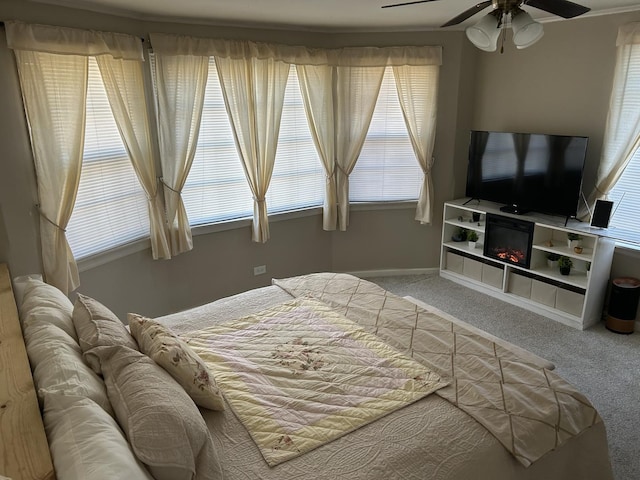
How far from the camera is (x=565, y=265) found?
389 centimetres

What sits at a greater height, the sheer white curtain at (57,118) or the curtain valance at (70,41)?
the curtain valance at (70,41)

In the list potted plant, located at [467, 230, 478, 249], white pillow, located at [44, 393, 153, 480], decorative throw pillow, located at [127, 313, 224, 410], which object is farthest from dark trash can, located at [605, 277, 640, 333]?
white pillow, located at [44, 393, 153, 480]

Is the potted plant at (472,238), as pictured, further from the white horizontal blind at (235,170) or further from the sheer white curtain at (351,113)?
the white horizontal blind at (235,170)

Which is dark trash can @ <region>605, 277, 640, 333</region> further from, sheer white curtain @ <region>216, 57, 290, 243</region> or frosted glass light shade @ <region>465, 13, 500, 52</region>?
sheer white curtain @ <region>216, 57, 290, 243</region>

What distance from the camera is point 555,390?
1.95m

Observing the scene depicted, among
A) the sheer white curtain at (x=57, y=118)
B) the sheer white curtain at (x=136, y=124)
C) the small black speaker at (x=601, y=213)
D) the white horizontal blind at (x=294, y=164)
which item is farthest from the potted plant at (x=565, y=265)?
the sheer white curtain at (x=57, y=118)

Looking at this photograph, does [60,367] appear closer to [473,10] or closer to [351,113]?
[473,10]

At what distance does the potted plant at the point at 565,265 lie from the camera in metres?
3.89

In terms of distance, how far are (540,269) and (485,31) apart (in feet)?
8.68

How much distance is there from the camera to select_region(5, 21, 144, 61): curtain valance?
2693 mm

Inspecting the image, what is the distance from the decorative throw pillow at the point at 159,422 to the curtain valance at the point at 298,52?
276 centimetres

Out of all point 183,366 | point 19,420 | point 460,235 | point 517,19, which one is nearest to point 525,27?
point 517,19

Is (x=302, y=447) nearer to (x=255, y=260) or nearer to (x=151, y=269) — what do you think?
(x=151, y=269)

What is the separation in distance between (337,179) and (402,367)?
2853 millimetres
